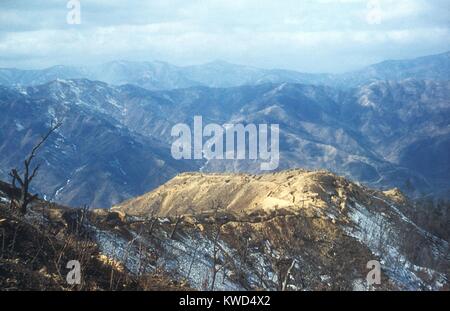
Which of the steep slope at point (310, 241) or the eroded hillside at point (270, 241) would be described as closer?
the eroded hillside at point (270, 241)

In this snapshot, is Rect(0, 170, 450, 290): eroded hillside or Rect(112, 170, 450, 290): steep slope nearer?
Rect(0, 170, 450, 290): eroded hillside

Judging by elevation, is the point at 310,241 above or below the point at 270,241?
below

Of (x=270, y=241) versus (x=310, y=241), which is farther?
(x=310, y=241)
